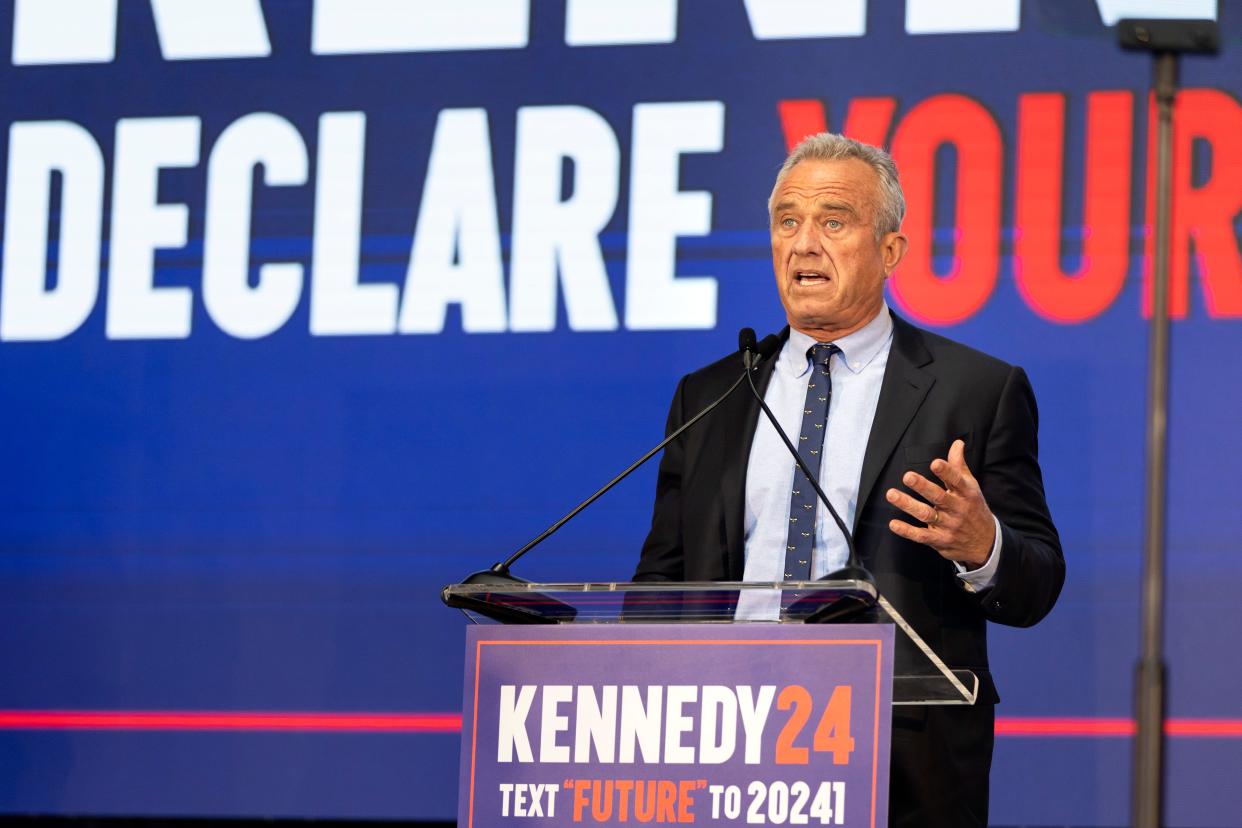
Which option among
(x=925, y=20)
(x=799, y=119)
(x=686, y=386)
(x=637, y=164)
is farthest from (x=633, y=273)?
(x=686, y=386)

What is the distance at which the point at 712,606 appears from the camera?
2.14 meters

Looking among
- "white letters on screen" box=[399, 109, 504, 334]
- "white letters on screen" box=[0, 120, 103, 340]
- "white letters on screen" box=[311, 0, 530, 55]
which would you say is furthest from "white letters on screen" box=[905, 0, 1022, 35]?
"white letters on screen" box=[0, 120, 103, 340]

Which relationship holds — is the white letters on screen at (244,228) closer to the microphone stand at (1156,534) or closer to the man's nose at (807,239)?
the man's nose at (807,239)

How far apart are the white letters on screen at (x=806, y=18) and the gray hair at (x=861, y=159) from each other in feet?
4.20

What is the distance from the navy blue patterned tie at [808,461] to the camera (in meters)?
2.43

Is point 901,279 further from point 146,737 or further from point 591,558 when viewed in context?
point 146,737

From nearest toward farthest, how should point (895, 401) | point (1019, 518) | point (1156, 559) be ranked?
1. point (1156, 559)
2. point (1019, 518)
3. point (895, 401)

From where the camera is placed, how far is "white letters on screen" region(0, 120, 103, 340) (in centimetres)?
416

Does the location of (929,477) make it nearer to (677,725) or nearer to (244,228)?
(677,725)

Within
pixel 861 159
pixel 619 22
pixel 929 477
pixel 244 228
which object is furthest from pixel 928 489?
pixel 244 228

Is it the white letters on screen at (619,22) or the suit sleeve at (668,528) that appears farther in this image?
the white letters on screen at (619,22)

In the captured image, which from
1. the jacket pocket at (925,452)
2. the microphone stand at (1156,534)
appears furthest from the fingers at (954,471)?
the jacket pocket at (925,452)

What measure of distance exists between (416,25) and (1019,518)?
2.27 meters

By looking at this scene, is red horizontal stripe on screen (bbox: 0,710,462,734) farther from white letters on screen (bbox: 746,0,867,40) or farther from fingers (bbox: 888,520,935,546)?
fingers (bbox: 888,520,935,546)
